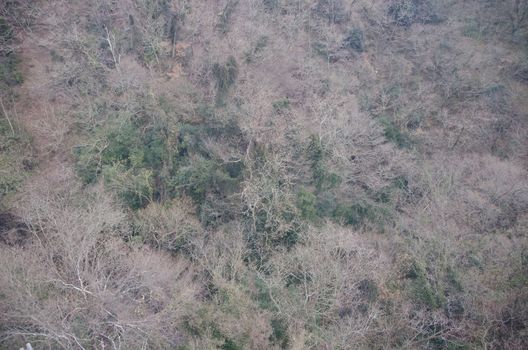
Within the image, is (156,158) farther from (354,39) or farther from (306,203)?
(354,39)

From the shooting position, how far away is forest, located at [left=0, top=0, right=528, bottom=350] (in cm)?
1628

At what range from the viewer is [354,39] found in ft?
102

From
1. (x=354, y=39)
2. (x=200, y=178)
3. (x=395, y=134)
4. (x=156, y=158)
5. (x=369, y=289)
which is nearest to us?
(x=369, y=289)

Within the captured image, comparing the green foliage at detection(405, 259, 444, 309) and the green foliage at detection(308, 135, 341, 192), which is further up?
the green foliage at detection(308, 135, 341, 192)

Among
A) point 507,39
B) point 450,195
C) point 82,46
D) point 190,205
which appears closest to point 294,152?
point 190,205

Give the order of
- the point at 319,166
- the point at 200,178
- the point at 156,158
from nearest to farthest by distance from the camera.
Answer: the point at 200,178
the point at 319,166
the point at 156,158

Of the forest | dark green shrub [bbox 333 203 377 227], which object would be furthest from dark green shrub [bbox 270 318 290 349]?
dark green shrub [bbox 333 203 377 227]

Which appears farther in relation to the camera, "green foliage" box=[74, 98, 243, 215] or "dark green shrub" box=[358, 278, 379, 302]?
"green foliage" box=[74, 98, 243, 215]

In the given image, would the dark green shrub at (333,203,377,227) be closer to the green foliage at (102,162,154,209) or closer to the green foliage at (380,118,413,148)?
the green foliage at (380,118,413,148)

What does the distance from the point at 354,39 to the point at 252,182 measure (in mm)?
16923

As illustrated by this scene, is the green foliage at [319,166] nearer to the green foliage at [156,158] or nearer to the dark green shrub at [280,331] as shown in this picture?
the green foliage at [156,158]

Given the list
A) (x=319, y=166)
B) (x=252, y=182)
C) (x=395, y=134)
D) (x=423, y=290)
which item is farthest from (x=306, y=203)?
(x=395, y=134)

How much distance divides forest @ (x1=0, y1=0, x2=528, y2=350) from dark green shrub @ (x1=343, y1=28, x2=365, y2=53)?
0.55ft

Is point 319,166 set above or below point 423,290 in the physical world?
above
